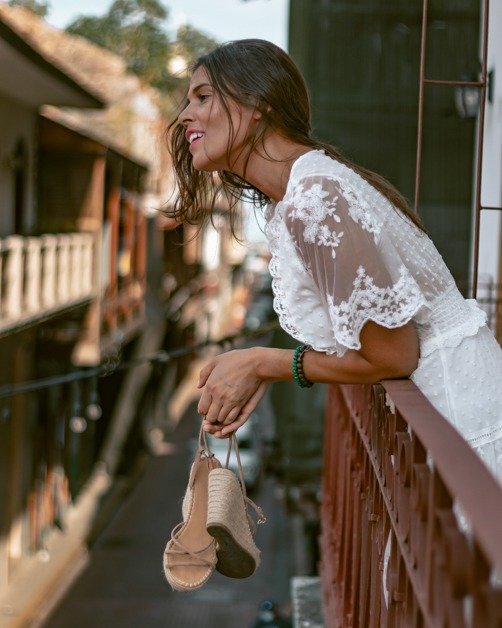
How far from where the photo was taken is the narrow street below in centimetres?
1409

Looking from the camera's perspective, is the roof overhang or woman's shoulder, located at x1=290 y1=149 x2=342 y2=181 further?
the roof overhang

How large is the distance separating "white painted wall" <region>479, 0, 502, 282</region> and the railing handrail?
296 inches

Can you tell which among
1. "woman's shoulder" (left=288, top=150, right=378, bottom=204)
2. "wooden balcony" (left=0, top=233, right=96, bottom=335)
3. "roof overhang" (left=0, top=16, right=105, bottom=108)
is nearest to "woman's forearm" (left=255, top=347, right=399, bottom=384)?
"woman's shoulder" (left=288, top=150, right=378, bottom=204)

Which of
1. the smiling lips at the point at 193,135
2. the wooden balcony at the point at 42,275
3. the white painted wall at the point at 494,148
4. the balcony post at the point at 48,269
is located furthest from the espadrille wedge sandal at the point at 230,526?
the balcony post at the point at 48,269

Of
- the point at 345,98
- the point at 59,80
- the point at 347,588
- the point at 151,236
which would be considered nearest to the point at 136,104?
the point at 151,236

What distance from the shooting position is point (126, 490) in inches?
853

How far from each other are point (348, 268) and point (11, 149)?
15757 millimetres

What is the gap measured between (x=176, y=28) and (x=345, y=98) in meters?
5.85

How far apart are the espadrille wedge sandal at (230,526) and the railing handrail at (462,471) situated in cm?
49

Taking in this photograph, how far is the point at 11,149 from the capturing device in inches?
680

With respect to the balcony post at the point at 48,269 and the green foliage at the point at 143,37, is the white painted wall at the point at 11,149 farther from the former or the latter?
the green foliage at the point at 143,37

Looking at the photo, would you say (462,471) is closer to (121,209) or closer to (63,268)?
(63,268)

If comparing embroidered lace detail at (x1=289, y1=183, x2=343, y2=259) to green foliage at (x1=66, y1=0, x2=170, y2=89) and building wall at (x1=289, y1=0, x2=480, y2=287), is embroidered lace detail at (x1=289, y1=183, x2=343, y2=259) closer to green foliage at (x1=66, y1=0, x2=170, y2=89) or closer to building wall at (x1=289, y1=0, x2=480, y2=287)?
building wall at (x1=289, y1=0, x2=480, y2=287)

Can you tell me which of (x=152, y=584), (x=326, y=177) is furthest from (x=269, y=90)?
(x=152, y=584)
